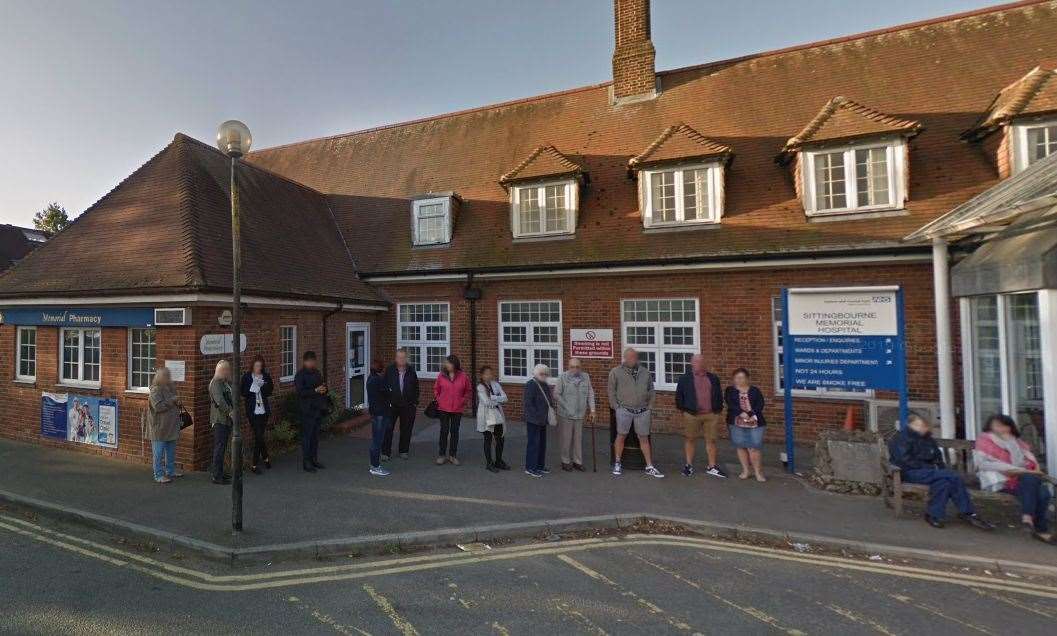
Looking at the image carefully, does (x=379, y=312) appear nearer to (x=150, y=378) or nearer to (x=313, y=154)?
(x=150, y=378)

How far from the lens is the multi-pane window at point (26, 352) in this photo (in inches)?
390

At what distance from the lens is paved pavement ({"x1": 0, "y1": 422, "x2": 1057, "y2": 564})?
5461mm

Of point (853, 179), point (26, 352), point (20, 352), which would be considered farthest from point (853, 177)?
point (20, 352)

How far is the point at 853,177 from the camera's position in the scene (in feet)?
32.1

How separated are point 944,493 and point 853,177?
6.69 meters

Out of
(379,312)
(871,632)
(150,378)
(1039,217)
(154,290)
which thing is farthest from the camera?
(379,312)

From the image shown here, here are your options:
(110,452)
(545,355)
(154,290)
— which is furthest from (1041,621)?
(110,452)

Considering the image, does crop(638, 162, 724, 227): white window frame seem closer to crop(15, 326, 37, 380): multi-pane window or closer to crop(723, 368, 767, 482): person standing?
crop(723, 368, 767, 482): person standing

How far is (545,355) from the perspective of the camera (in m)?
11.8

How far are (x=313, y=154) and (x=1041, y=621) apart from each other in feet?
67.7

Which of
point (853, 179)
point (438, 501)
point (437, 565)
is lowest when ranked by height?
point (437, 565)

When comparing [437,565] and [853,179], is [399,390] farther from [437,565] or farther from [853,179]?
[853,179]

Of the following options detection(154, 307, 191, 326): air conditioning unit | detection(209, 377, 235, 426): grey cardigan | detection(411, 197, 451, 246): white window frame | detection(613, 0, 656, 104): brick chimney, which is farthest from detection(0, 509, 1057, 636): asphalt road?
detection(613, 0, 656, 104): brick chimney

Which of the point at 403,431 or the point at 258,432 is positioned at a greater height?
the point at 258,432
